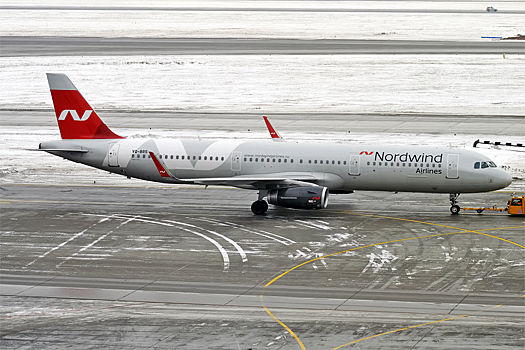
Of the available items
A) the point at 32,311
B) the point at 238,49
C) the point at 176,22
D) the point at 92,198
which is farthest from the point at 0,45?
the point at 32,311

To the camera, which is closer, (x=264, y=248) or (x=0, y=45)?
(x=264, y=248)

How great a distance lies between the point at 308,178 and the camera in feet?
147

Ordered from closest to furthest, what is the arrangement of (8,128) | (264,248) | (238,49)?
(264,248) → (8,128) → (238,49)

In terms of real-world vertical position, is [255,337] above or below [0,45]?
below

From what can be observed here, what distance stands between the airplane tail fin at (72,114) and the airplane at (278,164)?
0.21 feet

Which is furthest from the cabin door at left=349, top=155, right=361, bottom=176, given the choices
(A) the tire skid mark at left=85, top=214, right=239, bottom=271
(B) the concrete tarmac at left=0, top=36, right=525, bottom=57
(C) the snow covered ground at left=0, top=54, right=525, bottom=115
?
(B) the concrete tarmac at left=0, top=36, right=525, bottom=57

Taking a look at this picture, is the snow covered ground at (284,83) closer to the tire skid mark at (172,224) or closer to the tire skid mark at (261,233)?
the tire skid mark at (172,224)

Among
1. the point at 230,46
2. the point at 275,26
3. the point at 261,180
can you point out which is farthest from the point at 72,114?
the point at 275,26

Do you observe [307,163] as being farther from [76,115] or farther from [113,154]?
[76,115]

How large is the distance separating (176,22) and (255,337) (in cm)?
15796

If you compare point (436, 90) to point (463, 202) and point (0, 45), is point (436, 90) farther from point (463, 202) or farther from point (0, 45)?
point (0, 45)

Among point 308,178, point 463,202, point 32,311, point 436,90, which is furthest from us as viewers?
point 436,90

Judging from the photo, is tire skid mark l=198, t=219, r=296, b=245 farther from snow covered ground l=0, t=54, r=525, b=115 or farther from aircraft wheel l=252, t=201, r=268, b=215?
snow covered ground l=0, t=54, r=525, b=115

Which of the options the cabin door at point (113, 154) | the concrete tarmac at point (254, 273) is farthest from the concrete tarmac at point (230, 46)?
the cabin door at point (113, 154)
